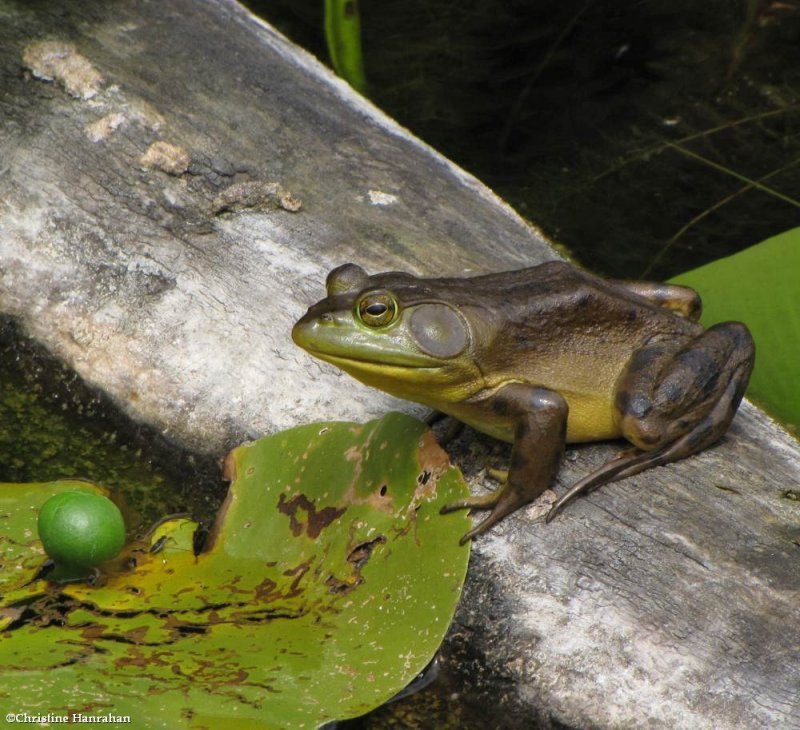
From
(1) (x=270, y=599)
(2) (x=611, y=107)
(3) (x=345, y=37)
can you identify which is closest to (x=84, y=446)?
(1) (x=270, y=599)

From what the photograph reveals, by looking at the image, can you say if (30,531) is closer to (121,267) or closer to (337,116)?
(121,267)

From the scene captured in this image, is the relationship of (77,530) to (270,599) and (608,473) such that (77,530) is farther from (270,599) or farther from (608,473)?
(608,473)

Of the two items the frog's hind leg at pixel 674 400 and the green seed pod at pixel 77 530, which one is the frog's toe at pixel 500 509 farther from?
the green seed pod at pixel 77 530

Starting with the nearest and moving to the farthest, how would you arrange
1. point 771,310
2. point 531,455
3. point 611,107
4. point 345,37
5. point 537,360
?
1. point 531,455
2. point 537,360
3. point 771,310
4. point 345,37
5. point 611,107

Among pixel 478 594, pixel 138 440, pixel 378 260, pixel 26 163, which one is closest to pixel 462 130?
pixel 378 260

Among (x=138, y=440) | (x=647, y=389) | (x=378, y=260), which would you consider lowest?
(x=138, y=440)

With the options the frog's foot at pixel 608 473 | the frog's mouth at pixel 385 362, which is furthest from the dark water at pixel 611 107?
the frog's mouth at pixel 385 362
